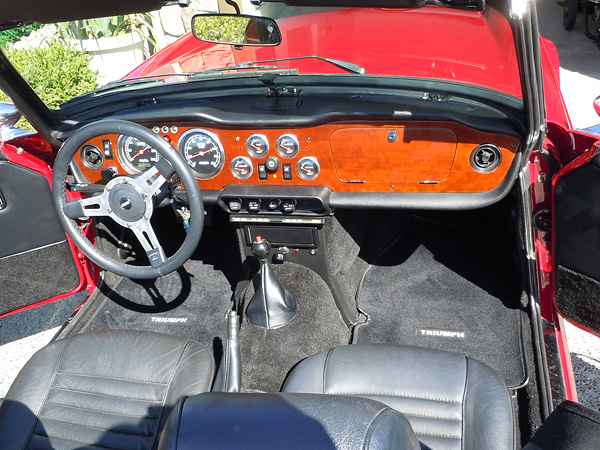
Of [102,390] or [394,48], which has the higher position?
[394,48]

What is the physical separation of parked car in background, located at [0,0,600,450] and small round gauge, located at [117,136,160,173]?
0.8 inches

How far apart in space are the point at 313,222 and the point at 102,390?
1.21m

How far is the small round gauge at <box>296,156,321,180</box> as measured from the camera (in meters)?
2.68

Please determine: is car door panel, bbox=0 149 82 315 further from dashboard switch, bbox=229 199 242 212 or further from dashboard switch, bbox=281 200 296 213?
dashboard switch, bbox=281 200 296 213

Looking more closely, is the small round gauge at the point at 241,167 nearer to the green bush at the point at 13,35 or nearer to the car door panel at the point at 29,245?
the car door panel at the point at 29,245

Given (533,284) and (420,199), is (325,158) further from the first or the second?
(533,284)

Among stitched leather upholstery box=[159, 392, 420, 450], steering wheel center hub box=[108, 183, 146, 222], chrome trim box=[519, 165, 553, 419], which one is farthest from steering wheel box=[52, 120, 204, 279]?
chrome trim box=[519, 165, 553, 419]

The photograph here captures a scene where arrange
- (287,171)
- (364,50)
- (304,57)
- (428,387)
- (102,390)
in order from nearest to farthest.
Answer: (428,387)
(102,390)
(304,57)
(287,171)
(364,50)

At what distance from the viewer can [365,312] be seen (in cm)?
323

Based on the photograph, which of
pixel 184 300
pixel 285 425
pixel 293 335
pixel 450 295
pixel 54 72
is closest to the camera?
pixel 285 425

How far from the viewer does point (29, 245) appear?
2.95 m

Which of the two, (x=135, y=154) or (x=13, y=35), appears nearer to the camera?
(x=135, y=154)

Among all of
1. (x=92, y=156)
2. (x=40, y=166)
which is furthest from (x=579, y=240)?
(x=40, y=166)

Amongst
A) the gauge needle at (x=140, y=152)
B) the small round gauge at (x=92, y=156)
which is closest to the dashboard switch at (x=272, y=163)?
the gauge needle at (x=140, y=152)
